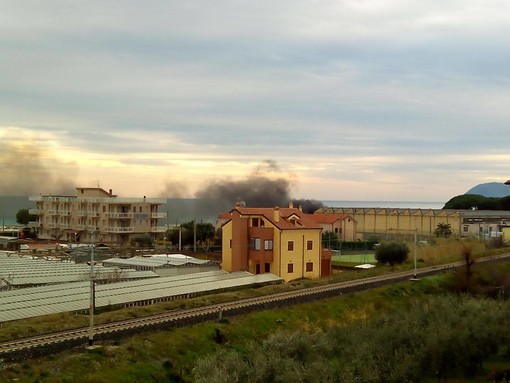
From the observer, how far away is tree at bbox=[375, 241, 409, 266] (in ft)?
214

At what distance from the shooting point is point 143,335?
102 ft

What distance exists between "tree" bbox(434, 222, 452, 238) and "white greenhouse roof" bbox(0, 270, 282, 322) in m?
45.8

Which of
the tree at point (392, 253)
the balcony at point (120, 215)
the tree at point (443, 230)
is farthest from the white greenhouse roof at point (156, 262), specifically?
the tree at point (443, 230)

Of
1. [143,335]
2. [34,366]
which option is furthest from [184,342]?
[34,366]

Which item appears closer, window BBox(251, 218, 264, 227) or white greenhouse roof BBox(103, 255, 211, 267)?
window BBox(251, 218, 264, 227)

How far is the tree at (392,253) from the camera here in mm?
65375

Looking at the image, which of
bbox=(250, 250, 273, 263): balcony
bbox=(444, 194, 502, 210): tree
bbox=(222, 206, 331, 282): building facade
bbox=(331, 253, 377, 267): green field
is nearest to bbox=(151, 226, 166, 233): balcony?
bbox=(331, 253, 377, 267): green field

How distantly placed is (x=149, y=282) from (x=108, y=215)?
166 feet

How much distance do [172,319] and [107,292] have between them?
9.19 m

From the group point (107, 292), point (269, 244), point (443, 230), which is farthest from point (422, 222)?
point (107, 292)

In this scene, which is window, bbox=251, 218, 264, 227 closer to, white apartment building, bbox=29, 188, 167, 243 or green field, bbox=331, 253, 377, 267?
green field, bbox=331, 253, 377, 267

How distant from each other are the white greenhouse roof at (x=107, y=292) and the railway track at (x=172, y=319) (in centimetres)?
413

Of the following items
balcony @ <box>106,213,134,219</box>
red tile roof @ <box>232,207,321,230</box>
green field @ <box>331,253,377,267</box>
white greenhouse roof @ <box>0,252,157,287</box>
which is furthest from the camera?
balcony @ <box>106,213,134,219</box>

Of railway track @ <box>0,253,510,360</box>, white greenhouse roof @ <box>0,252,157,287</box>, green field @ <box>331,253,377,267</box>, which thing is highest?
white greenhouse roof @ <box>0,252,157,287</box>
